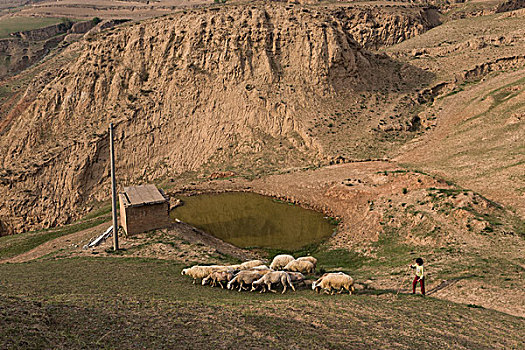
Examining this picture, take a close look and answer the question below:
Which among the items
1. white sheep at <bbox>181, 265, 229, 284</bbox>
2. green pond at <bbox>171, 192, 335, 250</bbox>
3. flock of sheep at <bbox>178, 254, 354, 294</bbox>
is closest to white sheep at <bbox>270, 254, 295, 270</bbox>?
flock of sheep at <bbox>178, 254, 354, 294</bbox>

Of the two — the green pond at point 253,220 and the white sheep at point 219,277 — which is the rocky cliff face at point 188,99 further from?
the white sheep at point 219,277

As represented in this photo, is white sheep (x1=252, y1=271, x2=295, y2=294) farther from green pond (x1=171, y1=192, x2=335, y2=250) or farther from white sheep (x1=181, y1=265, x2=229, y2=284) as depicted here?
green pond (x1=171, y1=192, x2=335, y2=250)

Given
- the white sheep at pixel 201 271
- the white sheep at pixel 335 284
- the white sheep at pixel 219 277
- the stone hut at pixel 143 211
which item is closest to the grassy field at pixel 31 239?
the stone hut at pixel 143 211

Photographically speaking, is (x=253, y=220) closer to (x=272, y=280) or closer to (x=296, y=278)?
(x=296, y=278)

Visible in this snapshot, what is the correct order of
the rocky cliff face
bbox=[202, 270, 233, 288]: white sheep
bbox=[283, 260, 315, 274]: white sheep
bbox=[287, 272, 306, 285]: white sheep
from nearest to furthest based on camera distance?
bbox=[202, 270, 233, 288]: white sheep
bbox=[287, 272, 306, 285]: white sheep
bbox=[283, 260, 315, 274]: white sheep
the rocky cliff face

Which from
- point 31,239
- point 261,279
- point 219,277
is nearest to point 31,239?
point 31,239

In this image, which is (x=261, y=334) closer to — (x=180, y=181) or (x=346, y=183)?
(x=346, y=183)

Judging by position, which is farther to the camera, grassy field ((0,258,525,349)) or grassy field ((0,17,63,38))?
grassy field ((0,17,63,38))

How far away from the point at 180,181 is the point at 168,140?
19.9 ft

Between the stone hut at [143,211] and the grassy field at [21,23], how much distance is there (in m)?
101

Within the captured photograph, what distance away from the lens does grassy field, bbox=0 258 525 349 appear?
24.8 feet

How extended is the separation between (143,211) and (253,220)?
9055mm

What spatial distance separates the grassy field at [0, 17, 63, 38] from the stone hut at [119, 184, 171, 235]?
101245mm

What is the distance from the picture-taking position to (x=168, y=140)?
1571 inches
